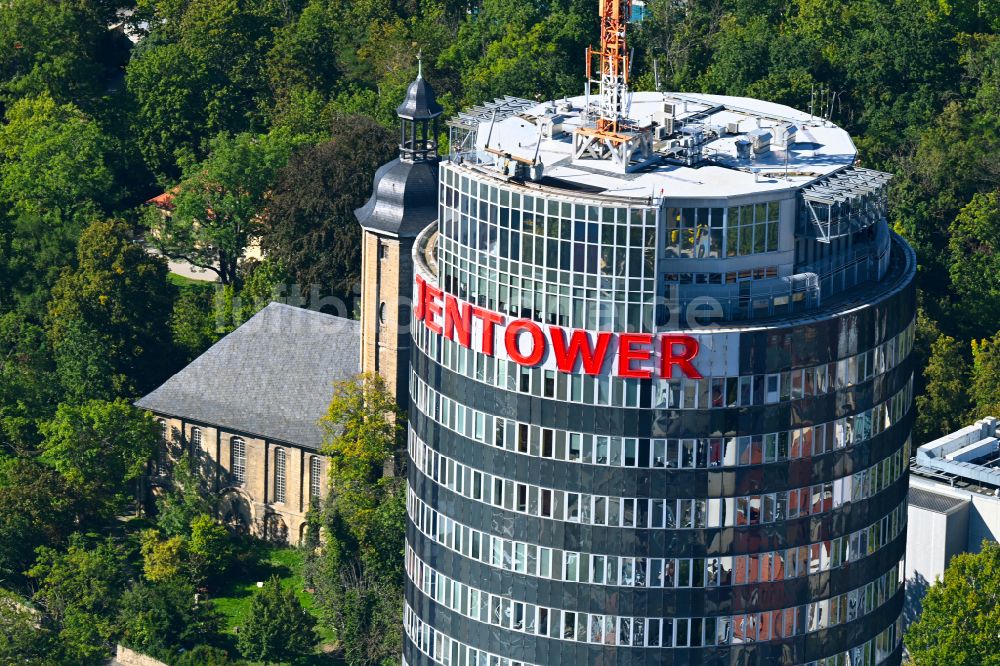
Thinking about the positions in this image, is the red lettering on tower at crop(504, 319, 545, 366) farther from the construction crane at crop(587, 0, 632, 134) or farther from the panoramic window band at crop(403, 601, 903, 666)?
the panoramic window band at crop(403, 601, 903, 666)

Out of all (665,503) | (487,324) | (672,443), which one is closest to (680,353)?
(672,443)

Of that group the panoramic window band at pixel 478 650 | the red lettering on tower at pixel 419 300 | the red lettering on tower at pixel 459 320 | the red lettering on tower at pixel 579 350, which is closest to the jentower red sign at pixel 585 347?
the red lettering on tower at pixel 579 350

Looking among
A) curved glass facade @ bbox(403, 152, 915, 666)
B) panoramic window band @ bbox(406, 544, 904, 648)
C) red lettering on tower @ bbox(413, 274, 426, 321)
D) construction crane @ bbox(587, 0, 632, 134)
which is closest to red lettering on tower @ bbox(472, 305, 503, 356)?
curved glass facade @ bbox(403, 152, 915, 666)

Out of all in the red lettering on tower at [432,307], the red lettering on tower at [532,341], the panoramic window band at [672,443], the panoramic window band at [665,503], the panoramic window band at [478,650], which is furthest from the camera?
the panoramic window band at [478,650]

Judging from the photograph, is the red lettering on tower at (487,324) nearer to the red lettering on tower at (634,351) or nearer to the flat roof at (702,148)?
the red lettering on tower at (634,351)

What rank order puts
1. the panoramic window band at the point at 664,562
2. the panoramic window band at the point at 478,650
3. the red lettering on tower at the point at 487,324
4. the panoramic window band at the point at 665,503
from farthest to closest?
the panoramic window band at the point at 478,650 → the red lettering on tower at the point at 487,324 → the panoramic window band at the point at 664,562 → the panoramic window band at the point at 665,503

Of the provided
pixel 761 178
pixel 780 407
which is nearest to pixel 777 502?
pixel 780 407

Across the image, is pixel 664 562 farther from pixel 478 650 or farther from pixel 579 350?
pixel 478 650
